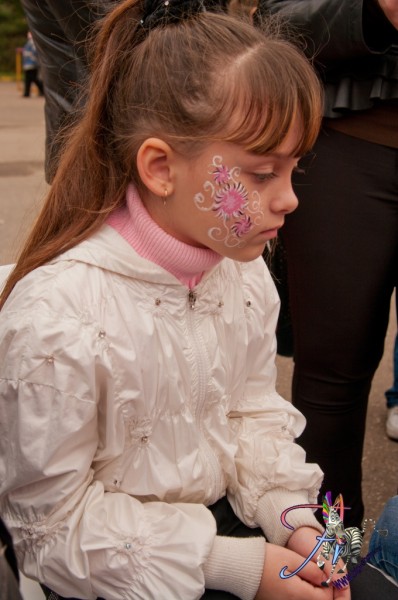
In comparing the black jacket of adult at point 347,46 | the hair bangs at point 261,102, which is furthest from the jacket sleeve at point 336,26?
the hair bangs at point 261,102

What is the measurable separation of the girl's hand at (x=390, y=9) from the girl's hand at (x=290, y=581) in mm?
1046

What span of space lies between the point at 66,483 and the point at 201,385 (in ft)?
1.01

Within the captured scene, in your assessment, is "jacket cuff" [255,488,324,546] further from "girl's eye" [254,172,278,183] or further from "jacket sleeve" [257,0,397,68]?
"jacket sleeve" [257,0,397,68]

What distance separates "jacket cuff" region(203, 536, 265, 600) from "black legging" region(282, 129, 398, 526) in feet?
2.27

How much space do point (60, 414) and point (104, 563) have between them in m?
0.25

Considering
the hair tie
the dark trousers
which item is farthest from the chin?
the dark trousers

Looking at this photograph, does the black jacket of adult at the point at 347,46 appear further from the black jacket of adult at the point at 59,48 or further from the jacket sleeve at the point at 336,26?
the black jacket of adult at the point at 59,48

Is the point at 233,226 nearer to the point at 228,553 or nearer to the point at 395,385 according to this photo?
the point at 228,553

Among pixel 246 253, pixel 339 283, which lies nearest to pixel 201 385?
pixel 246 253

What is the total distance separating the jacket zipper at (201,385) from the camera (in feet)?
4.96

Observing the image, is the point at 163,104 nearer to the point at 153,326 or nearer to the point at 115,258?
the point at 115,258

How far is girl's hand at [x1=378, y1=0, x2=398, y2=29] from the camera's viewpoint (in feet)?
5.39

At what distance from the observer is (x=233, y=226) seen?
1.46 meters

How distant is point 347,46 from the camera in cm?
173
